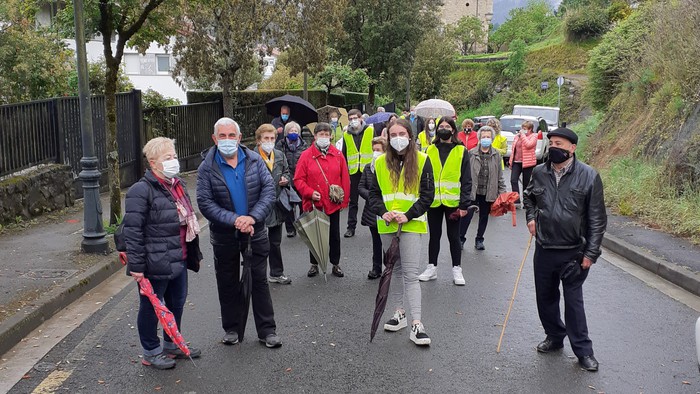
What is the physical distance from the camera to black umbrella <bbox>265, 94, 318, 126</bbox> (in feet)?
36.6

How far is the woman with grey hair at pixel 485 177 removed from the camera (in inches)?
387

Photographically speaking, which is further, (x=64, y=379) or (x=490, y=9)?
(x=490, y=9)

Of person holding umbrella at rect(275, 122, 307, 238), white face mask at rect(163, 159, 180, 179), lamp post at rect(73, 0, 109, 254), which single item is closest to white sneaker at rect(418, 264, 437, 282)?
person holding umbrella at rect(275, 122, 307, 238)

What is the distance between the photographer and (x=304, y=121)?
11.6m

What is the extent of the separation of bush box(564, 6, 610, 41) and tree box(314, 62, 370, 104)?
617 inches

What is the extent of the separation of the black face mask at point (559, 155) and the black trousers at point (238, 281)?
244 cm

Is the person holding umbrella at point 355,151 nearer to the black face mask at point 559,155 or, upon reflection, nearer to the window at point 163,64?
the black face mask at point 559,155

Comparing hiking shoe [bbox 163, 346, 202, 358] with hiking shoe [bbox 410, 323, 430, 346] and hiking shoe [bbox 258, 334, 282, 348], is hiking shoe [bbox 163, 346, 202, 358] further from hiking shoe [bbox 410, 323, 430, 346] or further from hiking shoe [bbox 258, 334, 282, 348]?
hiking shoe [bbox 410, 323, 430, 346]

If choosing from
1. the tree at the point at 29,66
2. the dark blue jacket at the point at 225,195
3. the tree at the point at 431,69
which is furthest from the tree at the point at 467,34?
the dark blue jacket at the point at 225,195

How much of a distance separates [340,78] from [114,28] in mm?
28456

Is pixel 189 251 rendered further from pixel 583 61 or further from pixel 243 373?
pixel 583 61

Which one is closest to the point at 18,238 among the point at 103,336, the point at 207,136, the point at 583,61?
the point at 103,336

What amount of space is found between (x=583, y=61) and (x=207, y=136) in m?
31.3

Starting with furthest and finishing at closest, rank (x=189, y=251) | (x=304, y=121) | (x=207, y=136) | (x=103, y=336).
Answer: (x=207, y=136) < (x=304, y=121) < (x=103, y=336) < (x=189, y=251)
